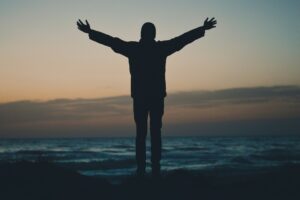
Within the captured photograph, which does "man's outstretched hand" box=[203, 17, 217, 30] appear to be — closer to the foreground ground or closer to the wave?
the foreground ground

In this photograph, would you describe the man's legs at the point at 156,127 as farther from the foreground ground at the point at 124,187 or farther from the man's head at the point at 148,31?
the man's head at the point at 148,31

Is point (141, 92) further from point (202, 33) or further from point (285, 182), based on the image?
point (285, 182)

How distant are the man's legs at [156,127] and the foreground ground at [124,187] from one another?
1.08 ft

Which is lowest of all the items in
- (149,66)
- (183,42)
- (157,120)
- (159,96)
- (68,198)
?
(68,198)

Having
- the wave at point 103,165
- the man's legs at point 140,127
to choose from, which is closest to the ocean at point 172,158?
the wave at point 103,165

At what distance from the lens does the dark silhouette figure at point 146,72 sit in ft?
20.8

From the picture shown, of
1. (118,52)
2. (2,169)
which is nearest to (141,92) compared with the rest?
(118,52)

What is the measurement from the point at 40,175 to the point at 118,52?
2.77 m

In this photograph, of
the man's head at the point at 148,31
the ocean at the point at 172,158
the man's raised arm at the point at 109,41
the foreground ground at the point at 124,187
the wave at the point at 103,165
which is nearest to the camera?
the foreground ground at the point at 124,187

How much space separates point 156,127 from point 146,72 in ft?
3.22

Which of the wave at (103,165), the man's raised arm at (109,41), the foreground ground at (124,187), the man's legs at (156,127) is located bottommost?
the wave at (103,165)

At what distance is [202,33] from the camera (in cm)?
674

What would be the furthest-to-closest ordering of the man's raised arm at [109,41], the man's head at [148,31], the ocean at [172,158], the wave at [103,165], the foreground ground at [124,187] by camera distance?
1. the wave at [103,165]
2. the ocean at [172,158]
3. the man's head at [148,31]
4. the man's raised arm at [109,41]
5. the foreground ground at [124,187]

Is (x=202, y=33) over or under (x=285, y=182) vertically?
over
